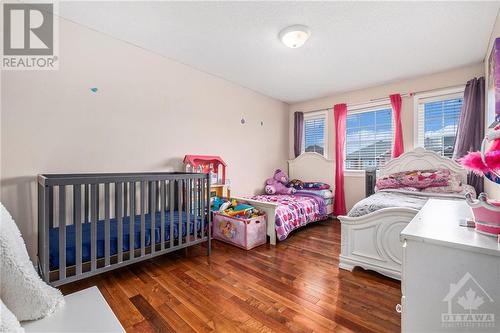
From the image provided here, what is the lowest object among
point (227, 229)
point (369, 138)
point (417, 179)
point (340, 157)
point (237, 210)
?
point (227, 229)

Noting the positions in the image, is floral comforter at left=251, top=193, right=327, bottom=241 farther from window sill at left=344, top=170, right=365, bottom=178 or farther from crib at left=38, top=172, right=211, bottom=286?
crib at left=38, top=172, right=211, bottom=286

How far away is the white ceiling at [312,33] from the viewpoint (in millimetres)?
1829

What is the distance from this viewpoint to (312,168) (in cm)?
421

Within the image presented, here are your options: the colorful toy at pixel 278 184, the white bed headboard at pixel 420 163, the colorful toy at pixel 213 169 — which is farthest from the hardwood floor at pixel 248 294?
the white bed headboard at pixel 420 163

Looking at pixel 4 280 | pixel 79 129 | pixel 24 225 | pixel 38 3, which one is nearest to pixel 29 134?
pixel 79 129

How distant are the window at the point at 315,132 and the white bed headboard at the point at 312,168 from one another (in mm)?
219

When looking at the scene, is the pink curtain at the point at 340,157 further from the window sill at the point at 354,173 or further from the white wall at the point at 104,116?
the white wall at the point at 104,116

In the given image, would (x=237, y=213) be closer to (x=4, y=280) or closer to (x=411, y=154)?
(x=4, y=280)

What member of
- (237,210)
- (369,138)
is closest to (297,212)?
(237,210)

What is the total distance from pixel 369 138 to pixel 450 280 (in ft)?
10.6

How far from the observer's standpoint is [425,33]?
2.14 meters

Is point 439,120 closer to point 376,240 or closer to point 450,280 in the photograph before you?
point 376,240

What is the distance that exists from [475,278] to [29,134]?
2.92 metres

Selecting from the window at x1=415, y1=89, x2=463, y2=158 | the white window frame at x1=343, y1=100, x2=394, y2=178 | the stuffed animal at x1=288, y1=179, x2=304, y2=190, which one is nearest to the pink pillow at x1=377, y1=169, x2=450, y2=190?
the window at x1=415, y1=89, x2=463, y2=158
